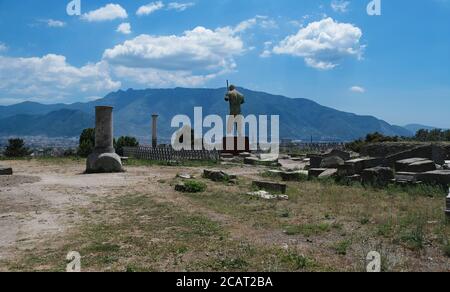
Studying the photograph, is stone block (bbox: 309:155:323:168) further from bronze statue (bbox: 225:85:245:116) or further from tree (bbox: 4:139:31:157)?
tree (bbox: 4:139:31:157)

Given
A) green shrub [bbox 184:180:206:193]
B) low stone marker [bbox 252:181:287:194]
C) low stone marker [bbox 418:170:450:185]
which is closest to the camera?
low stone marker [bbox 418:170:450:185]

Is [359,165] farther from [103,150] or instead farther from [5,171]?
[5,171]

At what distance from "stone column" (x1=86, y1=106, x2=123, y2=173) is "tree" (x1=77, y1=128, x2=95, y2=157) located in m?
13.8

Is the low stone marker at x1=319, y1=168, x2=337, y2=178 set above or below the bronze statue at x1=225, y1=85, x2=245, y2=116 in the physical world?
below

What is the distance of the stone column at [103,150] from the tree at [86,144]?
45.1 ft

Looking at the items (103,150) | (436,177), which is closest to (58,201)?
(103,150)

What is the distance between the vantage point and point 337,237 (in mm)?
7324

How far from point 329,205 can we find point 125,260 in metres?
5.83

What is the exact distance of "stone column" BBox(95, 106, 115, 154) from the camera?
19781 mm

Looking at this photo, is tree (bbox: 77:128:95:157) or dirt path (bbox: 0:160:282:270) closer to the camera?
dirt path (bbox: 0:160:282:270)

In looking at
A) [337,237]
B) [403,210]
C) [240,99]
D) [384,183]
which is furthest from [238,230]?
[240,99]

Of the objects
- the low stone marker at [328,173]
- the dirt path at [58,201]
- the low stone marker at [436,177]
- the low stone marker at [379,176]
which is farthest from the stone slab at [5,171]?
the low stone marker at [436,177]

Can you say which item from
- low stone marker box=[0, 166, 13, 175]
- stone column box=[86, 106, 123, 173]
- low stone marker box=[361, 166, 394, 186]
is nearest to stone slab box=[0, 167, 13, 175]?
low stone marker box=[0, 166, 13, 175]

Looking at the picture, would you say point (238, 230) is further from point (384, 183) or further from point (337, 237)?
point (384, 183)
